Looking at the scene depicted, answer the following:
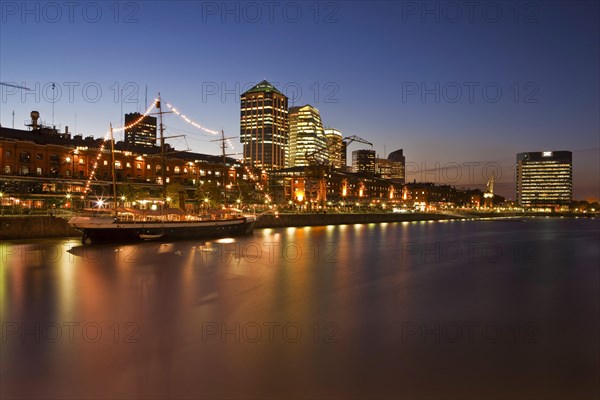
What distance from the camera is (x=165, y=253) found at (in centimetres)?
3572

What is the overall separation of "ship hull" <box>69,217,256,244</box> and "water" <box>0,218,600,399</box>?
1247 cm

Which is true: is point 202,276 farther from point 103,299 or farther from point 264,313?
point 264,313

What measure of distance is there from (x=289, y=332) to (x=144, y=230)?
3452 centimetres

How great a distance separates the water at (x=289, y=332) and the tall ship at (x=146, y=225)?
41.4 ft

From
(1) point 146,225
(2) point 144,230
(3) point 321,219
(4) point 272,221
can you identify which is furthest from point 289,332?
(3) point 321,219

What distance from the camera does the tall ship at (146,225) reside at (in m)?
41.3

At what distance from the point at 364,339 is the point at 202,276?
45.1 feet

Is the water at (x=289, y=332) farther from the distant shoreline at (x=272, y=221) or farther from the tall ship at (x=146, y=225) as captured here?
the distant shoreline at (x=272, y=221)

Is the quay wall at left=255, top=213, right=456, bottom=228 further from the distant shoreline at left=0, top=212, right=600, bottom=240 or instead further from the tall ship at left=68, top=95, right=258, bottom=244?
the tall ship at left=68, top=95, right=258, bottom=244

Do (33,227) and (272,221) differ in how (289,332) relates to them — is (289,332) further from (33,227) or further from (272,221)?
(272,221)

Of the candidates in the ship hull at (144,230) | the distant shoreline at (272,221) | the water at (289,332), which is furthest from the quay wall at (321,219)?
the water at (289,332)

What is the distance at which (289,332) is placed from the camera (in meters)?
14.0

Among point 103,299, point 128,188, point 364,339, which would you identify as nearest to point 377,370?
point 364,339

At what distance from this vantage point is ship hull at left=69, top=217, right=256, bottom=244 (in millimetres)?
41125
